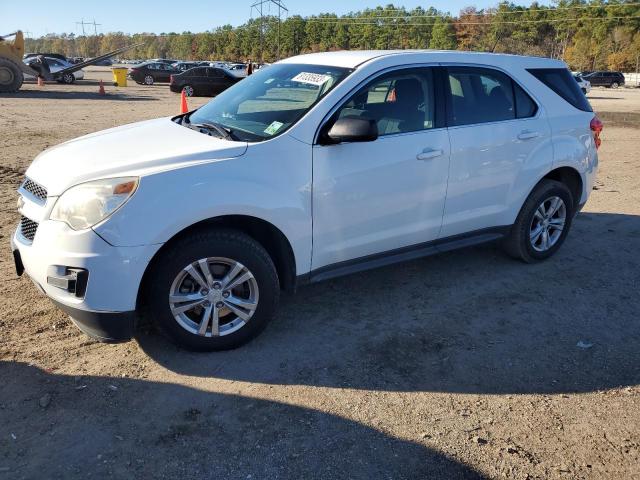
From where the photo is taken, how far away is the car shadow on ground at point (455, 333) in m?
3.47

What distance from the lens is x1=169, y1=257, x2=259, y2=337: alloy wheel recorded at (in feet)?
11.3

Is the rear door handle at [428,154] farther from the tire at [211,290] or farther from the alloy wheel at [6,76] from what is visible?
the alloy wheel at [6,76]

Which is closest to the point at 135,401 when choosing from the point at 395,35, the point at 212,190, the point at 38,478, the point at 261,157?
the point at 38,478

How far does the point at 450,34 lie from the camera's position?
102125 millimetres

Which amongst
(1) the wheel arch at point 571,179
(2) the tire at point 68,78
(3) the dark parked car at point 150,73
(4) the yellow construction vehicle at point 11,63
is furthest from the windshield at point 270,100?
(3) the dark parked car at point 150,73

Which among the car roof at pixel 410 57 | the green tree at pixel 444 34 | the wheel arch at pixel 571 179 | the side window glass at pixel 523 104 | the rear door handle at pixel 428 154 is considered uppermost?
the green tree at pixel 444 34

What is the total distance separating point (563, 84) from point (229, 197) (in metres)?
3.68

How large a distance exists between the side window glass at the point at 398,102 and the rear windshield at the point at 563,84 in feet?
4.52

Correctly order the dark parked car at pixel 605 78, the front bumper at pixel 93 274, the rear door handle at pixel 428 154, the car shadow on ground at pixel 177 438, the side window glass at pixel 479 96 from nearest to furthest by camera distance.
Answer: the car shadow on ground at pixel 177 438, the front bumper at pixel 93 274, the rear door handle at pixel 428 154, the side window glass at pixel 479 96, the dark parked car at pixel 605 78

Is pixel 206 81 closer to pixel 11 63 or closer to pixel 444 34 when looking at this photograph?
pixel 11 63

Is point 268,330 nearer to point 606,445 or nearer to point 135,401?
point 135,401

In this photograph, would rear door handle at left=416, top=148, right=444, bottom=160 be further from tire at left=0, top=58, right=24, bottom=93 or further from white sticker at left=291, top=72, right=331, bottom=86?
tire at left=0, top=58, right=24, bottom=93

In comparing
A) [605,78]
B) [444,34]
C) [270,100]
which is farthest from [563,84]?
[444,34]

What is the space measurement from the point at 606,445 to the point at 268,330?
222cm
